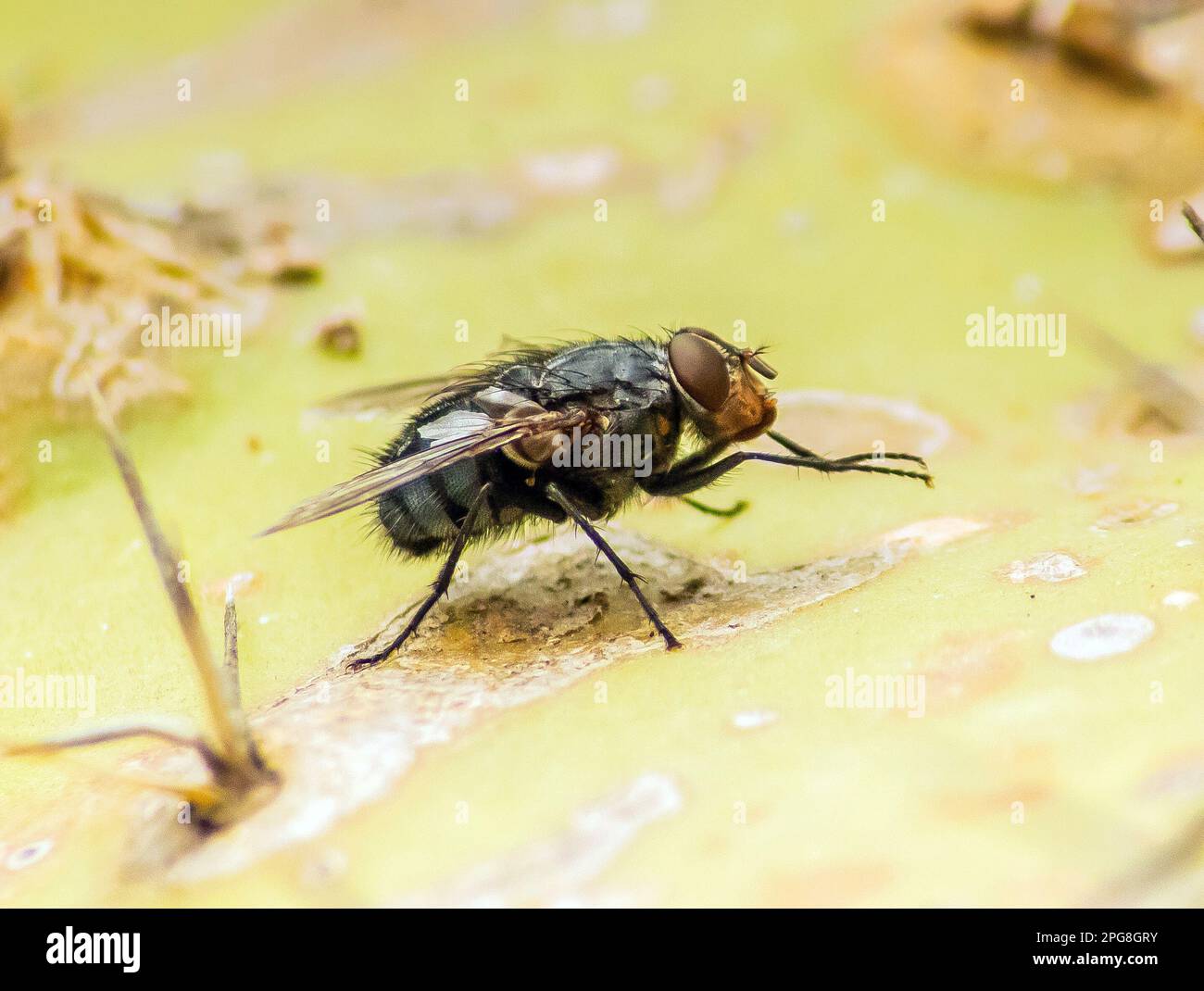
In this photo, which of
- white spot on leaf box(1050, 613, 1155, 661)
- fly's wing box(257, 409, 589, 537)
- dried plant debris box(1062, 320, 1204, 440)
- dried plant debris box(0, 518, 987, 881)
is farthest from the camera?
dried plant debris box(1062, 320, 1204, 440)

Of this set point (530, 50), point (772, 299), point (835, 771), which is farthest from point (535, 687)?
point (530, 50)

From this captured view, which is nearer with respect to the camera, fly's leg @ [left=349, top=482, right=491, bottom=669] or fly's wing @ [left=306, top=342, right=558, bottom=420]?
fly's leg @ [left=349, top=482, right=491, bottom=669]

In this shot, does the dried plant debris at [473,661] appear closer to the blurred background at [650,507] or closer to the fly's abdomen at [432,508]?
the blurred background at [650,507]

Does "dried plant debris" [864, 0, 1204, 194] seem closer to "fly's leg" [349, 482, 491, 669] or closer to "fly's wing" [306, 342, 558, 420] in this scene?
"fly's wing" [306, 342, 558, 420]

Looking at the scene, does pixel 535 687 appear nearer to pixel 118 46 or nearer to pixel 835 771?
pixel 835 771

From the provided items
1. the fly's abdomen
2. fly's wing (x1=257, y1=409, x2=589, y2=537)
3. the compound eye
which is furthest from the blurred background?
the compound eye

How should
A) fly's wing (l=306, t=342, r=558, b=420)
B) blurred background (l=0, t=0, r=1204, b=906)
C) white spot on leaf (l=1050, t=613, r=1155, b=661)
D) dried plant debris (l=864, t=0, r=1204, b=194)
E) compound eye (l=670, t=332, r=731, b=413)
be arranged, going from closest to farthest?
blurred background (l=0, t=0, r=1204, b=906) < white spot on leaf (l=1050, t=613, r=1155, b=661) < compound eye (l=670, t=332, r=731, b=413) < fly's wing (l=306, t=342, r=558, b=420) < dried plant debris (l=864, t=0, r=1204, b=194)
